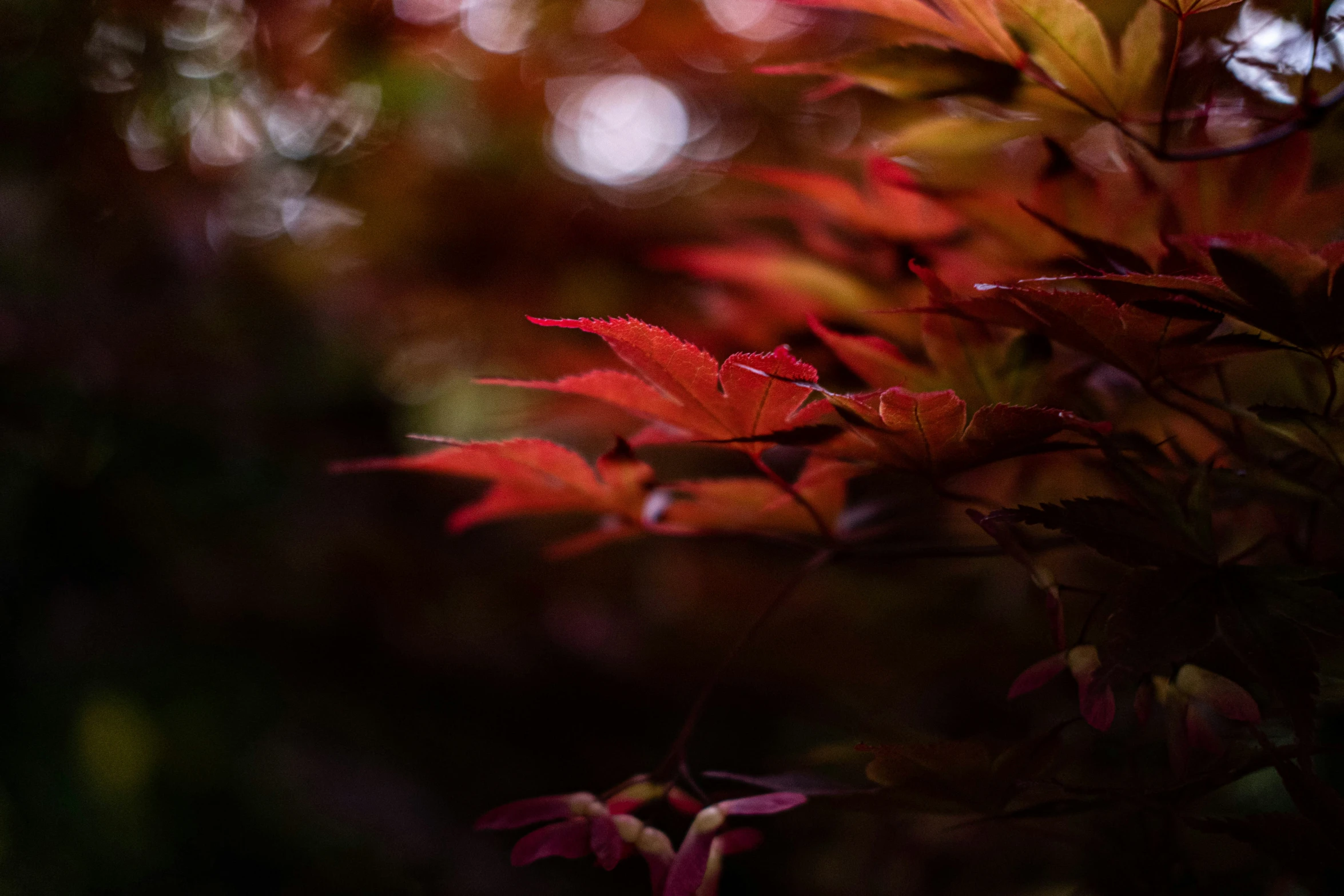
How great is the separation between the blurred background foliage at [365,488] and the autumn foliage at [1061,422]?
14 centimetres

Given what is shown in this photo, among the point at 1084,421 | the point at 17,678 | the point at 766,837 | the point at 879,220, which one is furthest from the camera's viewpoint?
the point at 766,837

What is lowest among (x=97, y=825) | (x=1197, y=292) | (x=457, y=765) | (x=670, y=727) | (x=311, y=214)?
(x=457, y=765)

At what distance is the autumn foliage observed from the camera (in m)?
0.31

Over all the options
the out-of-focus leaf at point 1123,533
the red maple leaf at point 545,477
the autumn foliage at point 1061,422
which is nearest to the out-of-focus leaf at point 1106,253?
the autumn foliage at point 1061,422

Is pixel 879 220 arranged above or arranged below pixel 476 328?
above

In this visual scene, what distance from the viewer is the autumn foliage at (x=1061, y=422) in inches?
12.3

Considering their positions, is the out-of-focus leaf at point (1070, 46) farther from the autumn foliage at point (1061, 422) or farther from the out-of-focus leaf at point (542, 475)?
the out-of-focus leaf at point (542, 475)

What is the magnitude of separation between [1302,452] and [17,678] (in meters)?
1.24

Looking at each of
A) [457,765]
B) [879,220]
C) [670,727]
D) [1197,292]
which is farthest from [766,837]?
[1197,292]

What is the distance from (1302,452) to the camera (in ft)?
1.40

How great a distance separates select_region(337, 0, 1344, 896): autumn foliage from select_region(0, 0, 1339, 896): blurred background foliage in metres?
0.14

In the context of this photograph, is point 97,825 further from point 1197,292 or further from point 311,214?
point 1197,292

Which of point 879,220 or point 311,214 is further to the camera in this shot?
point 311,214

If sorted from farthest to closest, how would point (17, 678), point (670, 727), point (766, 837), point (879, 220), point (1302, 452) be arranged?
1. point (670, 727)
2. point (766, 837)
3. point (17, 678)
4. point (879, 220)
5. point (1302, 452)
